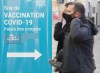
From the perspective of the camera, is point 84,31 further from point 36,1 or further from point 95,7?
point 95,7

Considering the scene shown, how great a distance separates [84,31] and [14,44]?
1.34m

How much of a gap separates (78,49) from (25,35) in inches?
46.0

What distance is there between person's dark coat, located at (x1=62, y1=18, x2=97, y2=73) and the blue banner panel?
904 mm

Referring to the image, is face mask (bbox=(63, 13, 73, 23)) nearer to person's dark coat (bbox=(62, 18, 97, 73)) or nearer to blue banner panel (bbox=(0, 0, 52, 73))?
person's dark coat (bbox=(62, 18, 97, 73))

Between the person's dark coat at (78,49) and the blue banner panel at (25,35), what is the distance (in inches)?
35.6

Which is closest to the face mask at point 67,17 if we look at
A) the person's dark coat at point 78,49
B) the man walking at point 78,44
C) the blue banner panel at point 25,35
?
the man walking at point 78,44

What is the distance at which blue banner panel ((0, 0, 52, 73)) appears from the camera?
197 inches

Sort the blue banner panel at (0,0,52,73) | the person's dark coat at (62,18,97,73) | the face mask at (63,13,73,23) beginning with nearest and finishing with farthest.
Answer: the person's dark coat at (62,18,97,73), the face mask at (63,13,73,23), the blue banner panel at (0,0,52,73)

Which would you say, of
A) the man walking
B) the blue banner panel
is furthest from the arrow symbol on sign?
the man walking

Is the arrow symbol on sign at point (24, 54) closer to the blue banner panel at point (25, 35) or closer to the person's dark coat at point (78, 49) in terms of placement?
the blue banner panel at point (25, 35)

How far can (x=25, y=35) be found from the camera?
5.05 m

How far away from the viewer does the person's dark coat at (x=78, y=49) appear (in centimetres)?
407

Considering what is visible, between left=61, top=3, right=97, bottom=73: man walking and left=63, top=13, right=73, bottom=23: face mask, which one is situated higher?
left=63, top=13, right=73, bottom=23: face mask

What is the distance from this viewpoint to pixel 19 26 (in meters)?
5.02
